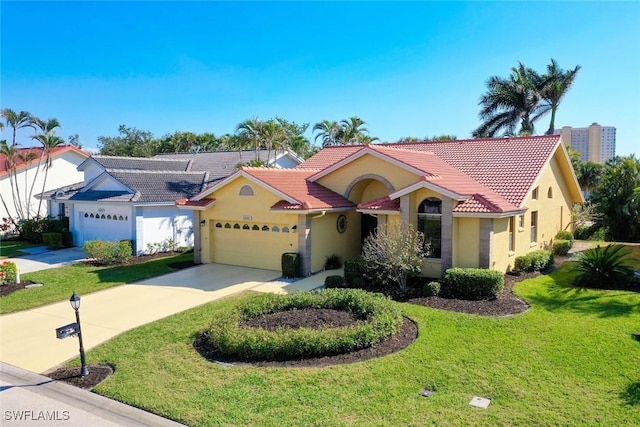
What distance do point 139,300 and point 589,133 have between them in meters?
96.2

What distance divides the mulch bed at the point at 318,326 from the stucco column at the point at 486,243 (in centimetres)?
489

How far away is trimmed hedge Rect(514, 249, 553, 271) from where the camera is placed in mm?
18641

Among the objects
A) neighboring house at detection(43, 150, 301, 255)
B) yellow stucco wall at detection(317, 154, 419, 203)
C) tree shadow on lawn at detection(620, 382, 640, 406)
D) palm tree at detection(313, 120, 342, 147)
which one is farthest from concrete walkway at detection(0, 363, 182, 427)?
palm tree at detection(313, 120, 342, 147)

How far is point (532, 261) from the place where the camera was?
18.8 m

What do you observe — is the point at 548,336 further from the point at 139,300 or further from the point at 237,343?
the point at 139,300

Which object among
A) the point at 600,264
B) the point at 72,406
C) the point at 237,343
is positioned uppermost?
the point at 600,264

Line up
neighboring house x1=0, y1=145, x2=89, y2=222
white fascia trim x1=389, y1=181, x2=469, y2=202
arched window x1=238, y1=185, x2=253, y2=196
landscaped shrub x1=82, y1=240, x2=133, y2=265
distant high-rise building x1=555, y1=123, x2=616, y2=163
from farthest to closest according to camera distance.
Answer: distant high-rise building x1=555, y1=123, x2=616, y2=163 < neighboring house x1=0, y1=145, x2=89, y2=222 < landscaped shrub x1=82, y1=240, x2=133, y2=265 < arched window x1=238, y1=185, x2=253, y2=196 < white fascia trim x1=389, y1=181, x2=469, y2=202

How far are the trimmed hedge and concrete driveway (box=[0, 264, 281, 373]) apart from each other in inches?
395

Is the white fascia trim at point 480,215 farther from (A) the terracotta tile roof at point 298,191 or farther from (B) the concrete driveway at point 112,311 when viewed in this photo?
(B) the concrete driveway at point 112,311

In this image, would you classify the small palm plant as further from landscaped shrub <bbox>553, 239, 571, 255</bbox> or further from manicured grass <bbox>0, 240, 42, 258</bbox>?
manicured grass <bbox>0, 240, 42, 258</bbox>

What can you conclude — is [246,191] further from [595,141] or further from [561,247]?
[595,141]

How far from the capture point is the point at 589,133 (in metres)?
89.7

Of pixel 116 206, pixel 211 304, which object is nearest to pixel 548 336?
pixel 211 304

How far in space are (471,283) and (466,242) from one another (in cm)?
220
